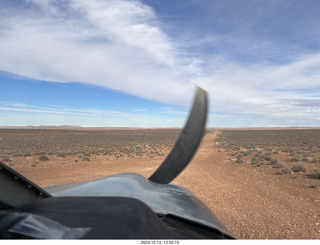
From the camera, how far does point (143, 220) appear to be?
138cm

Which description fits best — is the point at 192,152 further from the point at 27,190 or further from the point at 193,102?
the point at 27,190

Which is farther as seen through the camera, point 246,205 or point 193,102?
point 246,205

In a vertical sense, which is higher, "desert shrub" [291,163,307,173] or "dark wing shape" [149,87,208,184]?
"dark wing shape" [149,87,208,184]

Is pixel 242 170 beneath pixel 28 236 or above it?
beneath

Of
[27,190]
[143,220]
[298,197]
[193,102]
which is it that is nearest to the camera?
[143,220]

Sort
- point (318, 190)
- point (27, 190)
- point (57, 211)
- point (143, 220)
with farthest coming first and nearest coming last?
point (318, 190) → point (27, 190) → point (57, 211) → point (143, 220)

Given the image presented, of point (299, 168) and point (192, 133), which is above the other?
point (192, 133)

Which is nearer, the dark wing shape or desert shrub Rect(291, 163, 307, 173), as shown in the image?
the dark wing shape

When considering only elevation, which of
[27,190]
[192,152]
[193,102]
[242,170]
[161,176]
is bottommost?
[242,170]

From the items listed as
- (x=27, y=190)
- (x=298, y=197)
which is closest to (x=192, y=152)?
(x=27, y=190)

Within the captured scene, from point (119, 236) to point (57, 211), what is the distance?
621mm

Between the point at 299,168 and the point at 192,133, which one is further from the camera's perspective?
the point at 299,168

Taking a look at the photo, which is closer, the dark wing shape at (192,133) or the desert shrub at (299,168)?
the dark wing shape at (192,133)

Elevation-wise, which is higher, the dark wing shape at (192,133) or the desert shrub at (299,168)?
the dark wing shape at (192,133)
